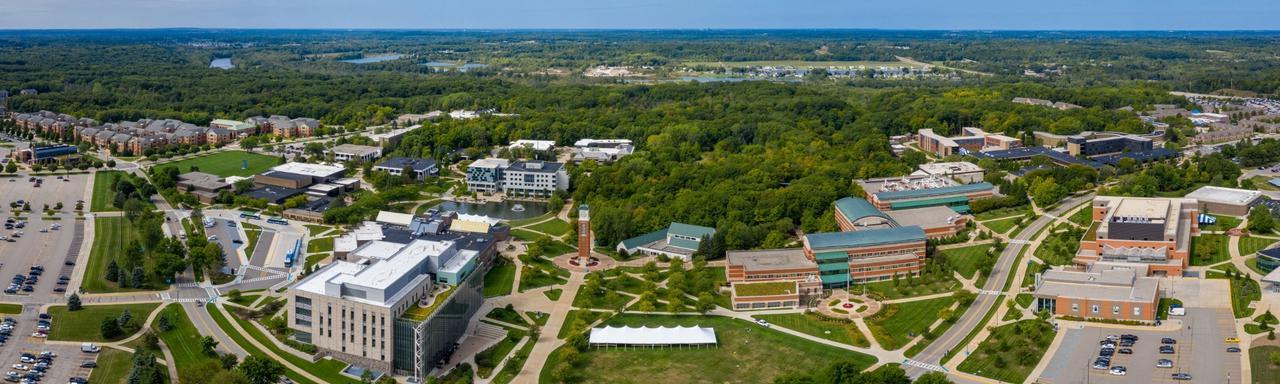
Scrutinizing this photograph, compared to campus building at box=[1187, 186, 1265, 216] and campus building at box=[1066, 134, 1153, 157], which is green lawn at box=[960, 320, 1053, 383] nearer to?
campus building at box=[1187, 186, 1265, 216]

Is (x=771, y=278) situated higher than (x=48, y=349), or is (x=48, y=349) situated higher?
(x=771, y=278)

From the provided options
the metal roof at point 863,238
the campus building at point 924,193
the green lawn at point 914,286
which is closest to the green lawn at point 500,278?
the metal roof at point 863,238

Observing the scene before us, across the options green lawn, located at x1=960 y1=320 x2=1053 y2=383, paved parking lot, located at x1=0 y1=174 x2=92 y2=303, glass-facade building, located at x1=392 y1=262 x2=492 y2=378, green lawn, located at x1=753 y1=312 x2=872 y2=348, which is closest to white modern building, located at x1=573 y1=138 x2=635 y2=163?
paved parking lot, located at x1=0 y1=174 x2=92 y2=303

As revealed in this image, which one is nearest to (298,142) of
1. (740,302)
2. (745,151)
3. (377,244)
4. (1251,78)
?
(745,151)

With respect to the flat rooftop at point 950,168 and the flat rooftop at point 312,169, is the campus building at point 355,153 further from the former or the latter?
the flat rooftop at point 950,168

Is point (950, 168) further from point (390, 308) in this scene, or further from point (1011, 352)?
point (390, 308)

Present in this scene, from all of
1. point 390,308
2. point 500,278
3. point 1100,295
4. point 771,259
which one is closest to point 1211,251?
point 1100,295
